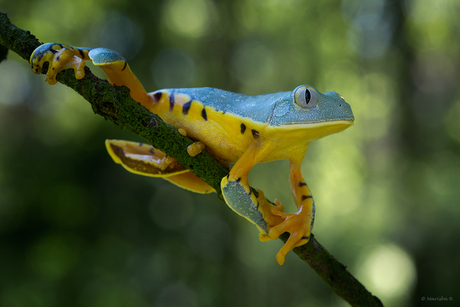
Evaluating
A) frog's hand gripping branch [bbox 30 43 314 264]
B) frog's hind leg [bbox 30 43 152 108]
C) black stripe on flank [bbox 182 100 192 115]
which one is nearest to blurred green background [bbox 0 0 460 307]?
frog's hand gripping branch [bbox 30 43 314 264]

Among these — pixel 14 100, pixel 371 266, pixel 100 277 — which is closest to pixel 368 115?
pixel 371 266

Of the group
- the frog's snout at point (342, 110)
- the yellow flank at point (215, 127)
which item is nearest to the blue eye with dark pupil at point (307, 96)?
the frog's snout at point (342, 110)

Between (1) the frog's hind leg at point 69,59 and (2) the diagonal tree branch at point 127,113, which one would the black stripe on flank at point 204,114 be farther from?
(1) the frog's hind leg at point 69,59

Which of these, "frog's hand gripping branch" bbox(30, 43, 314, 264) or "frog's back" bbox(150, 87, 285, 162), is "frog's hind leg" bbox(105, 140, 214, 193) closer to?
"frog's hand gripping branch" bbox(30, 43, 314, 264)

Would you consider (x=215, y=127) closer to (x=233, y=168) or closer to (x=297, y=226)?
(x=233, y=168)

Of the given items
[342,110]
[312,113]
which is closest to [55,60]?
[312,113]

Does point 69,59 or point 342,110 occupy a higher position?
point 69,59
